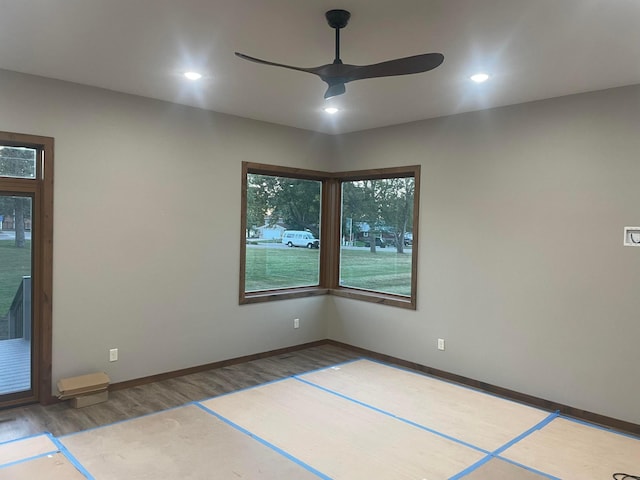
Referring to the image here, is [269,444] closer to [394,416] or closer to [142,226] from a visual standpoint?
[394,416]

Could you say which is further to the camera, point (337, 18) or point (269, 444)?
point (269, 444)

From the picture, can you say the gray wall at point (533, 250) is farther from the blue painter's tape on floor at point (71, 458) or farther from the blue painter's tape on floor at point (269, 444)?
the blue painter's tape on floor at point (71, 458)

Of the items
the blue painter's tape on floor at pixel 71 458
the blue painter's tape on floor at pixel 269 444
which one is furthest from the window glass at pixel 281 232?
the blue painter's tape on floor at pixel 71 458

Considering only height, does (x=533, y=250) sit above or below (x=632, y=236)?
below

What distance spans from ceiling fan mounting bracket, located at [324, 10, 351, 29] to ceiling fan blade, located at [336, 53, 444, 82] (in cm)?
22

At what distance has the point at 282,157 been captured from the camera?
546 cm

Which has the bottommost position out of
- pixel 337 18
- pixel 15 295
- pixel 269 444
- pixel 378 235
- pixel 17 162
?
pixel 269 444

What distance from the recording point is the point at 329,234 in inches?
240

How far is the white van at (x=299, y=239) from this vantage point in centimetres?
581

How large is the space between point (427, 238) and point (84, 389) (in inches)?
136

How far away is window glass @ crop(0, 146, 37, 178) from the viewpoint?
3709 millimetres

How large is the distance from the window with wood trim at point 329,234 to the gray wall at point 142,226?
27 centimetres

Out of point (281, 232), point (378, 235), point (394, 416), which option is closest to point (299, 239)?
point (281, 232)

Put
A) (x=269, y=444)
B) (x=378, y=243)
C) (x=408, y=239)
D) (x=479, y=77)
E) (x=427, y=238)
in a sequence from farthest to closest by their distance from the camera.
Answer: (x=378, y=243) → (x=408, y=239) → (x=427, y=238) → (x=479, y=77) → (x=269, y=444)
